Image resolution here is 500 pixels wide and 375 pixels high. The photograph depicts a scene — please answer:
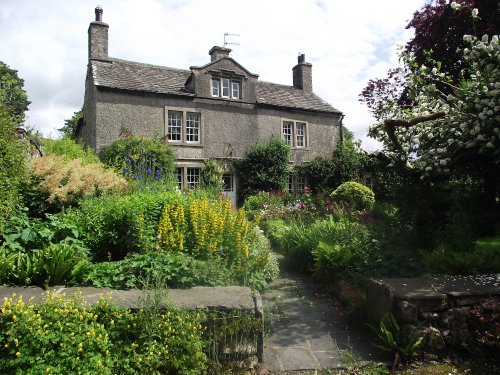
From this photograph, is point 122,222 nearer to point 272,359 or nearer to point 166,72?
point 272,359

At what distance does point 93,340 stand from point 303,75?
22.2 meters

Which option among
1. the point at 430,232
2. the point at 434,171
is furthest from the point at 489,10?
the point at 430,232

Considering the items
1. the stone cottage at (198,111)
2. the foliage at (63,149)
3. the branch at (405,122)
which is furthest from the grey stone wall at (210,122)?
the branch at (405,122)

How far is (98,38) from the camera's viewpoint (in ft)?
55.8

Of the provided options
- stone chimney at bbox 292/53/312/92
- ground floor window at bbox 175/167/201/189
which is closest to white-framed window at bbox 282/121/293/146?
stone chimney at bbox 292/53/312/92

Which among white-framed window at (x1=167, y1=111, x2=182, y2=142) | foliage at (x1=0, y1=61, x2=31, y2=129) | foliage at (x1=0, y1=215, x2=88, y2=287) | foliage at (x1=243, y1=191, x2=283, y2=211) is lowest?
foliage at (x1=0, y1=215, x2=88, y2=287)

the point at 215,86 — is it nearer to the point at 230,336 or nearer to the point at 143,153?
the point at 143,153

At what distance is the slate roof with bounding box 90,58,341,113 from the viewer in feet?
53.1

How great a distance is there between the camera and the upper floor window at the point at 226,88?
18516mm

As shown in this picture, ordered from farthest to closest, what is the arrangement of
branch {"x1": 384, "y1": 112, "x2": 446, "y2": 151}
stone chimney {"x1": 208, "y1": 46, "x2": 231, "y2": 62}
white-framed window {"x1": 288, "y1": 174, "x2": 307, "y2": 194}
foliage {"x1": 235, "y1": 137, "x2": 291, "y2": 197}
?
white-framed window {"x1": 288, "y1": 174, "x2": 307, "y2": 194}
stone chimney {"x1": 208, "y1": 46, "x2": 231, "y2": 62}
foliage {"x1": 235, "y1": 137, "x2": 291, "y2": 197}
branch {"x1": 384, "y1": 112, "x2": 446, "y2": 151}

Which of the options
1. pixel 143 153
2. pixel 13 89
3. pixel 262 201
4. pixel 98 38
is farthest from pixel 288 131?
pixel 13 89

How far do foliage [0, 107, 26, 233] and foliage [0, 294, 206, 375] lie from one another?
6.62ft

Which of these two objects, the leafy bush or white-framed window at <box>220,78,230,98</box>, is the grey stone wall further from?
the leafy bush

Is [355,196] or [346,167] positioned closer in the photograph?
[355,196]
